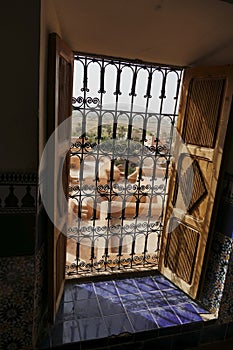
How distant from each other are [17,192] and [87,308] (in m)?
1.05

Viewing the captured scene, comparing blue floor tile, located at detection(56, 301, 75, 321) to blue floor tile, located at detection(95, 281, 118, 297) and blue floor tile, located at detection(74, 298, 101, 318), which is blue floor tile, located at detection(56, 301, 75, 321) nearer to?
blue floor tile, located at detection(74, 298, 101, 318)

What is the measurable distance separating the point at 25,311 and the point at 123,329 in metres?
0.65

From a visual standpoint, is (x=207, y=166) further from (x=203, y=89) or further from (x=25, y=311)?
(x=25, y=311)

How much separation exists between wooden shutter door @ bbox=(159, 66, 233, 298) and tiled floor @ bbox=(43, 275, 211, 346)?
0.46ft

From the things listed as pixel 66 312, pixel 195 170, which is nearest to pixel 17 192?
pixel 66 312

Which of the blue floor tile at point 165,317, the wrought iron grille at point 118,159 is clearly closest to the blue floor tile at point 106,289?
the wrought iron grille at point 118,159

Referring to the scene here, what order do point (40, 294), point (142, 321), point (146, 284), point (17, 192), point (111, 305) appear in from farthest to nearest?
point (146, 284), point (111, 305), point (142, 321), point (40, 294), point (17, 192)

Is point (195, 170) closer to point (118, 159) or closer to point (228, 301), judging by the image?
point (118, 159)

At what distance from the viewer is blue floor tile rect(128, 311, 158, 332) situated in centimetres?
168

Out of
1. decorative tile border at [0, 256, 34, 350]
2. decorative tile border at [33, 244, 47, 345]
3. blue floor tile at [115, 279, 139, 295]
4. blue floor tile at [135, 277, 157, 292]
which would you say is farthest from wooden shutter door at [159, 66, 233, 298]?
decorative tile border at [0, 256, 34, 350]

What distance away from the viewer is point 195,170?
73.0 inches

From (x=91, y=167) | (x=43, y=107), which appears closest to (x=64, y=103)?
(x=43, y=107)

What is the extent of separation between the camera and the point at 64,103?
1.55 m

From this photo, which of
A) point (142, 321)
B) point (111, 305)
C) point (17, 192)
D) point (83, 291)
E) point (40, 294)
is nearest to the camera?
point (17, 192)
